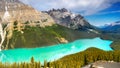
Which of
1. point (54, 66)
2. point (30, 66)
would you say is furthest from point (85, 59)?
point (30, 66)

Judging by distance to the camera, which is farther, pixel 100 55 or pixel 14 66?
pixel 100 55

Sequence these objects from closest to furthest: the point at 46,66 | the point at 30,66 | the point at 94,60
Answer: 1. the point at 30,66
2. the point at 46,66
3. the point at 94,60

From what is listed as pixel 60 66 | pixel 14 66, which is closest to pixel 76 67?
pixel 60 66

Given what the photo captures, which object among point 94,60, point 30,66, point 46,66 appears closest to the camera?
point 30,66

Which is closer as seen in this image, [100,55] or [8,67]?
[8,67]

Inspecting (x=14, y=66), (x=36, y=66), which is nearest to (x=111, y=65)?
(x=36, y=66)

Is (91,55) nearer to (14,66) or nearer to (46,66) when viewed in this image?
(46,66)

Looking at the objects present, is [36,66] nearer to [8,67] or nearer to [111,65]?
[8,67]
